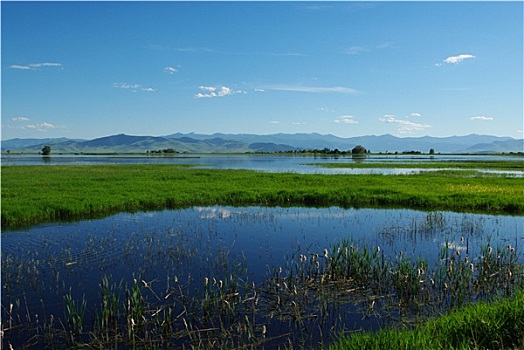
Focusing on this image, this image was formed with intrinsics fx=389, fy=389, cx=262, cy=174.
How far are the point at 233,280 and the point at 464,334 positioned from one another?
20.3 ft

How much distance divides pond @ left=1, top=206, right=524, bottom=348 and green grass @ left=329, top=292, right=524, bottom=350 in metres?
1.71

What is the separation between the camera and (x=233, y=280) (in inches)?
458

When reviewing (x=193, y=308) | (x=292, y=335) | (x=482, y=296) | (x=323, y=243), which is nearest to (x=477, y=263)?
(x=482, y=296)

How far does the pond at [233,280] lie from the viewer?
9.76 meters

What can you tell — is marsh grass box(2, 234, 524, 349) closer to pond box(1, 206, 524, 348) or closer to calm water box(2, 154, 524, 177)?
pond box(1, 206, 524, 348)

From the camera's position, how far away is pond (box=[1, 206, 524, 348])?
9758 millimetres


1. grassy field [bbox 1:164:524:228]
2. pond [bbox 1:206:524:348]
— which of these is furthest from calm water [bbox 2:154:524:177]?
pond [bbox 1:206:524:348]

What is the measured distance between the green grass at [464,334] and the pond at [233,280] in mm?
1712

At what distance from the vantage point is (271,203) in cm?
3189

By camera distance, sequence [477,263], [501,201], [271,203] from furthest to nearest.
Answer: [271,203]
[501,201]
[477,263]

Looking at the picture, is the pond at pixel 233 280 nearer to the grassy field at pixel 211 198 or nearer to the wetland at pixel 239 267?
the wetland at pixel 239 267

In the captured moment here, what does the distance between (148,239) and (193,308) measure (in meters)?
8.72

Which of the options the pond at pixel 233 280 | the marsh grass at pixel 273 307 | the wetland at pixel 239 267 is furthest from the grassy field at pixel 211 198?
the marsh grass at pixel 273 307

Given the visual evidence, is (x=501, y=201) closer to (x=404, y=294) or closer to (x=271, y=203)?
(x=271, y=203)
